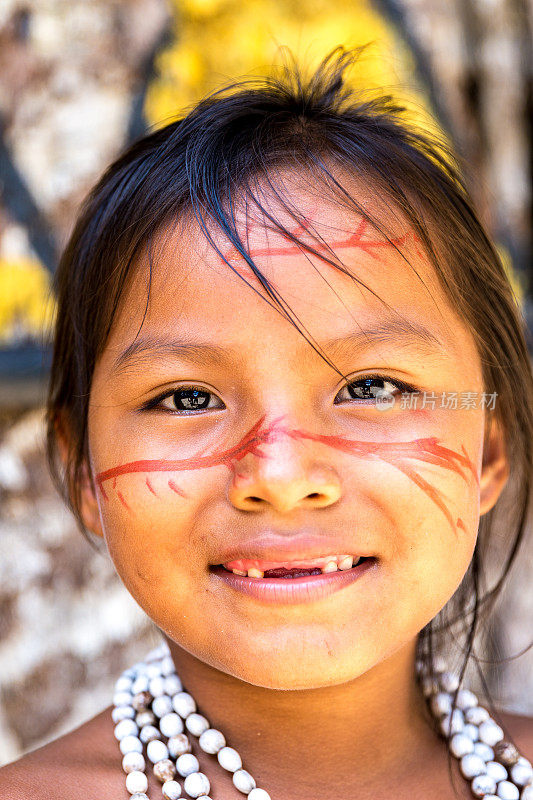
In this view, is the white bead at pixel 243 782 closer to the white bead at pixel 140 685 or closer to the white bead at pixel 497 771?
the white bead at pixel 140 685

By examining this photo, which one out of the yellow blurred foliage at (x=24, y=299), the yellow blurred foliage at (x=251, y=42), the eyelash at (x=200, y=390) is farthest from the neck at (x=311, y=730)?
the yellow blurred foliage at (x=251, y=42)

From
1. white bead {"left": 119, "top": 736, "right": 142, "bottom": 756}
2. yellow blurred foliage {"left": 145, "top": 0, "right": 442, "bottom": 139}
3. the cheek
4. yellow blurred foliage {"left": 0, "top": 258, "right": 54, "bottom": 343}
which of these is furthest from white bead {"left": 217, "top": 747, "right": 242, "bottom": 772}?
yellow blurred foliage {"left": 145, "top": 0, "right": 442, "bottom": 139}

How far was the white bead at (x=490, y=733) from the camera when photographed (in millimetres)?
1295

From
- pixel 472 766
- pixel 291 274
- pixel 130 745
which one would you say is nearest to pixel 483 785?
pixel 472 766

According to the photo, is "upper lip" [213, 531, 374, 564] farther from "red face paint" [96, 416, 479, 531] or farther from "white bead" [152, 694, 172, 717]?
"white bead" [152, 694, 172, 717]

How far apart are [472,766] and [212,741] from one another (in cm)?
36

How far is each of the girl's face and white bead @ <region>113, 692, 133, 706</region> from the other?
0.69ft

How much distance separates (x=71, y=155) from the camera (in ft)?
5.98

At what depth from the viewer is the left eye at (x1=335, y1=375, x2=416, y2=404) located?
3.60ft

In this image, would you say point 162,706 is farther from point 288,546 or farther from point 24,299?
point 24,299

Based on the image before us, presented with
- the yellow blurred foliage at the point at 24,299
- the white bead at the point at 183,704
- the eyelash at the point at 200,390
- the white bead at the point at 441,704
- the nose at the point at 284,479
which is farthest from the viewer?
the yellow blurred foliage at the point at 24,299

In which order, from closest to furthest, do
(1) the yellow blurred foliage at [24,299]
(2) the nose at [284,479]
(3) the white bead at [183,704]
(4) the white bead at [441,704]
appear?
(2) the nose at [284,479] → (3) the white bead at [183,704] → (4) the white bead at [441,704] → (1) the yellow blurred foliage at [24,299]

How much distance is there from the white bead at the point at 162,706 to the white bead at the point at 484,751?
0.43 metres

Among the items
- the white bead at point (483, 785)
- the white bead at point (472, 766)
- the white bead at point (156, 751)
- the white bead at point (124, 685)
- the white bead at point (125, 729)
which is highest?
the white bead at point (124, 685)
